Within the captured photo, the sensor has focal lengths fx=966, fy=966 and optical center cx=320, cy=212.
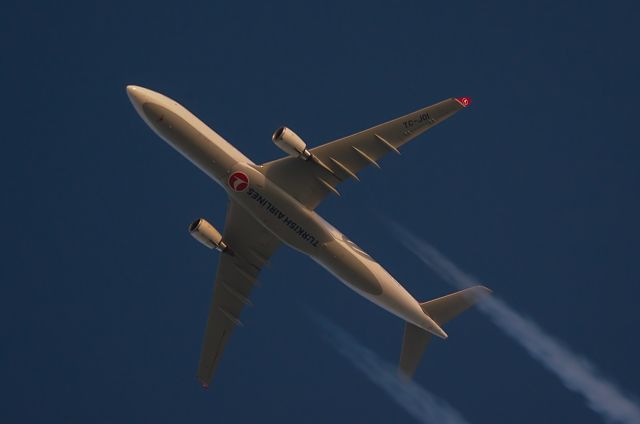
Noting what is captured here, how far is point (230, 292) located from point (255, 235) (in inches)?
163

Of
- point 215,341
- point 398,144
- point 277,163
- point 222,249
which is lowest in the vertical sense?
point 215,341

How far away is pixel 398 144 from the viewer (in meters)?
53.4

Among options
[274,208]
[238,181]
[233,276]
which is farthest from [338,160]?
[233,276]

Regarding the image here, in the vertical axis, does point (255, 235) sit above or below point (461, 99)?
below

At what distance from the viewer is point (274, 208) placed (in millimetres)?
53062

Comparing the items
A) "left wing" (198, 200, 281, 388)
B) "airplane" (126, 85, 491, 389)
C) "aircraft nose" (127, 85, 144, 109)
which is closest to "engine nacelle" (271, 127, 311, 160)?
"airplane" (126, 85, 491, 389)

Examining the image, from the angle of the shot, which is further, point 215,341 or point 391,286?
point 215,341

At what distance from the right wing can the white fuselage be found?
76cm

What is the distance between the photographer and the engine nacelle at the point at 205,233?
55016 mm

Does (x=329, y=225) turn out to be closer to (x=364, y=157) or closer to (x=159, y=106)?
(x=364, y=157)

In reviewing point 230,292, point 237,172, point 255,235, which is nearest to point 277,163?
point 237,172

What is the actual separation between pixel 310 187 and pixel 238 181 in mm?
4184

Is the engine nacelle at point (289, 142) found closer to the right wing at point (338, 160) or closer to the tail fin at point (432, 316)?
the right wing at point (338, 160)

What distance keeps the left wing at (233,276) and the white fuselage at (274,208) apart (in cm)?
350
